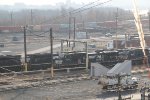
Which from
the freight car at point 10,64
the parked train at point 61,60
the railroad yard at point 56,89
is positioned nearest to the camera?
the railroad yard at point 56,89

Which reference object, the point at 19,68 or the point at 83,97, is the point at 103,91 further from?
the point at 19,68

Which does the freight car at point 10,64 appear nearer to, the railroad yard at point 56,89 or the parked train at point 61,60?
the parked train at point 61,60

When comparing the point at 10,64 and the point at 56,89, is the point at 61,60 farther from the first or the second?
the point at 56,89

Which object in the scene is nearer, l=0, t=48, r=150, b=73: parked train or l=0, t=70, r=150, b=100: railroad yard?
l=0, t=70, r=150, b=100: railroad yard

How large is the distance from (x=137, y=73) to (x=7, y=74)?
482 inches

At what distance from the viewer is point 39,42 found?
228 feet

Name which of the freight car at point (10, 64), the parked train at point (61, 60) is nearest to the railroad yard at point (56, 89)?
the freight car at point (10, 64)

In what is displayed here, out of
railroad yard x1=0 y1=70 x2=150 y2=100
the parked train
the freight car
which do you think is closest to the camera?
railroad yard x1=0 y1=70 x2=150 y2=100

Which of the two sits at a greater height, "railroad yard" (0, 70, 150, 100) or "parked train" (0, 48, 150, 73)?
"parked train" (0, 48, 150, 73)

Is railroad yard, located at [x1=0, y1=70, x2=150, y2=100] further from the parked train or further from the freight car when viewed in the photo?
the parked train

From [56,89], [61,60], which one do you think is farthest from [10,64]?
[56,89]

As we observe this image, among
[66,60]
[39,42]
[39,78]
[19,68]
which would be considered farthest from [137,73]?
[39,42]

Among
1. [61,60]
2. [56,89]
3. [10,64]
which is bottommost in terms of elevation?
[56,89]

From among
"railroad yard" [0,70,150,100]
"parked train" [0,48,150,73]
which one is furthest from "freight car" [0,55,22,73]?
"railroad yard" [0,70,150,100]
